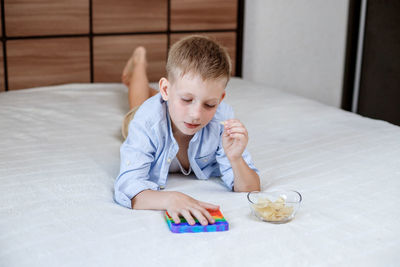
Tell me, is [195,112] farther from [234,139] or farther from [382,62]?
[382,62]

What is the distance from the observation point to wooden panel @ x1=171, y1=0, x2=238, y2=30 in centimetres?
304

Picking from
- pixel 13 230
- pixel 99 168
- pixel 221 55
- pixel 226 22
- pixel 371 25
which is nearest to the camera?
pixel 13 230

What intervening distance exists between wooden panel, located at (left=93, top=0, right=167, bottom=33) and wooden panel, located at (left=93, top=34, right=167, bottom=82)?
0.16ft

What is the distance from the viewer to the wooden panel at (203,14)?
304 cm

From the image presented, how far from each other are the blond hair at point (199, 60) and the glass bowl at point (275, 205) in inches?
13.3

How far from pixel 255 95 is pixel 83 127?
957 millimetres

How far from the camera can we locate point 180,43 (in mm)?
1432

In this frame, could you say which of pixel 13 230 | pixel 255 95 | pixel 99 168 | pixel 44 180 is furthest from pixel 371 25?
pixel 13 230

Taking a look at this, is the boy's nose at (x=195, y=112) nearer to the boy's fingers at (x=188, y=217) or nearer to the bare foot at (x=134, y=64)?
the boy's fingers at (x=188, y=217)

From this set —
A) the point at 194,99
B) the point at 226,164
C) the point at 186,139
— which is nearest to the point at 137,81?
the point at 186,139

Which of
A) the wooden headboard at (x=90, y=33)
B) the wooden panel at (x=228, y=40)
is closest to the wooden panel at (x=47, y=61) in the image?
the wooden headboard at (x=90, y=33)

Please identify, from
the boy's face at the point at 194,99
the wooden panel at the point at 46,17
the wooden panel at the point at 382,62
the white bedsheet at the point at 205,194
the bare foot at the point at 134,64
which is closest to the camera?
the white bedsheet at the point at 205,194

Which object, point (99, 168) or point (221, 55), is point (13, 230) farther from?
point (221, 55)

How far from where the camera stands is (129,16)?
2.91 meters
